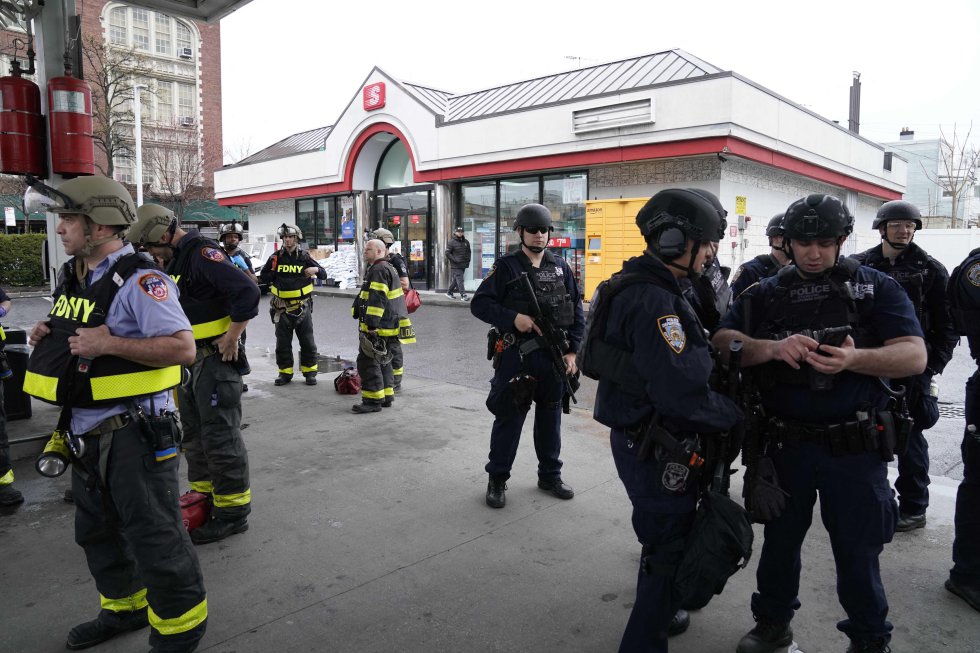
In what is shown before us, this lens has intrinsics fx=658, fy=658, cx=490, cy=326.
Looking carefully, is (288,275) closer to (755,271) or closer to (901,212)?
(755,271)

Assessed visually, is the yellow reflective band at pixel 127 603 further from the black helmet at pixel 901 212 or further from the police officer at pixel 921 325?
the black helmet at pixel 901 212

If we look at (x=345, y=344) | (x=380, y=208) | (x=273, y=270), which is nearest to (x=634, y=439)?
(x=273, y=270)

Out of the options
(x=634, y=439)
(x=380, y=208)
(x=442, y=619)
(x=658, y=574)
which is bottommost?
(x=442, y=619)

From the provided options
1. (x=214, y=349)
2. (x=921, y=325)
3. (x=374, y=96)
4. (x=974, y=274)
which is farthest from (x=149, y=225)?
(x=374, y=96)

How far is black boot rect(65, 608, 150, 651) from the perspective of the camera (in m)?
2.81

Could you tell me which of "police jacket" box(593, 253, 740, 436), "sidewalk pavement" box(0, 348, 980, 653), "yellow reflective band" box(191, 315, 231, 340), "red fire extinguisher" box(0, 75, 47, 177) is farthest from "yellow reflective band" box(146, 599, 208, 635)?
"red fire extinguisher" box(0, 75, 47, 177)

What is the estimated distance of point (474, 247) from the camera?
19.9 metres

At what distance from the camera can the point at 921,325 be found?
4141mm

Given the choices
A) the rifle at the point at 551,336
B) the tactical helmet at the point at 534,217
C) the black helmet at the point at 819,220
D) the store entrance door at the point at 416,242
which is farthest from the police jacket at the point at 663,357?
the store entrance door at the point at 416,242

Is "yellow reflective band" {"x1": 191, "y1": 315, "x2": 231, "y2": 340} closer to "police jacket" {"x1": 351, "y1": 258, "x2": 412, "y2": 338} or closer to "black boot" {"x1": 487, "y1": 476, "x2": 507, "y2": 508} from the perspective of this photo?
"black boot" {"x1": 487, "y1": 476, "x2": 507, "y2": 508}

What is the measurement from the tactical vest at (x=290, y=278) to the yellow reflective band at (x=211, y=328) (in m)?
4.36

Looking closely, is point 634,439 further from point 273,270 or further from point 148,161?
point 148,161

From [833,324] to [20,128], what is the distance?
230 inches

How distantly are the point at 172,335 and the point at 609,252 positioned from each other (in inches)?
549
